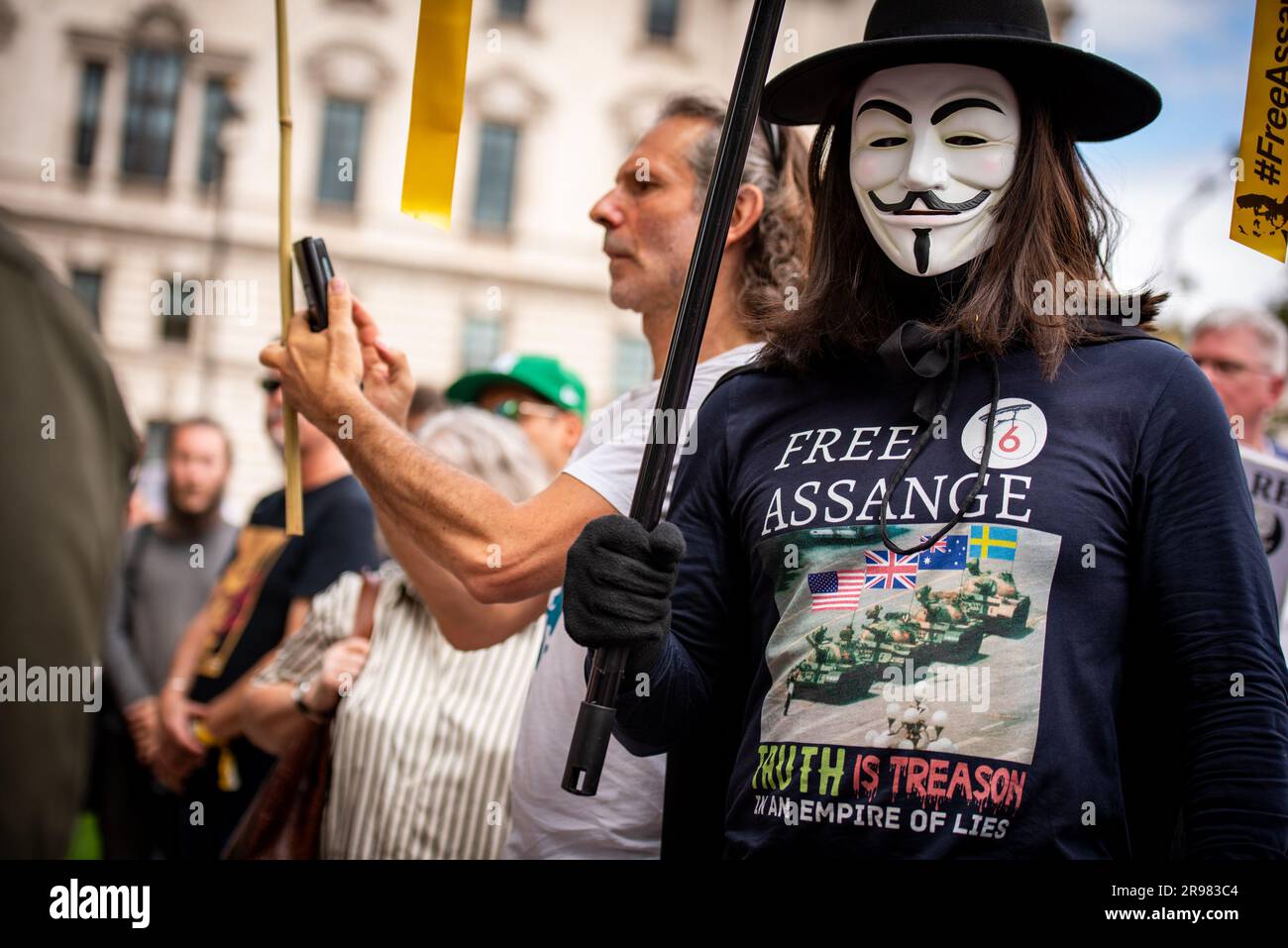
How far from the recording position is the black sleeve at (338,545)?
425 cm

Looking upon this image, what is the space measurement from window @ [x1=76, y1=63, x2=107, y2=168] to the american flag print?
87.5ft

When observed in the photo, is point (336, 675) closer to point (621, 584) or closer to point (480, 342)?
point (621, 584)

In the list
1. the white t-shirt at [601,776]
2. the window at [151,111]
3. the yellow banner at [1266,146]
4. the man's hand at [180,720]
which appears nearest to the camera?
the yellow banner at [1266,146]

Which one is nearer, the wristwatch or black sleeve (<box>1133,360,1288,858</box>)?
black sleeve (<box>1133,360,1288,858</box>)

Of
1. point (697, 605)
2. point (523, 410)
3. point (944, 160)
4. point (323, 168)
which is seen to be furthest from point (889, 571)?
point (323, 168)

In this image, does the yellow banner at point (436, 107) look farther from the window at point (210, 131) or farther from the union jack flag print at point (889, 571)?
the window at point (210, 131)

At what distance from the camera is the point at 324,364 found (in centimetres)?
247

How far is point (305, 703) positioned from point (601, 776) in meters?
1.10

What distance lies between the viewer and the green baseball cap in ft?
15.4

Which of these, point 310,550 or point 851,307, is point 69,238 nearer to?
point 310,550

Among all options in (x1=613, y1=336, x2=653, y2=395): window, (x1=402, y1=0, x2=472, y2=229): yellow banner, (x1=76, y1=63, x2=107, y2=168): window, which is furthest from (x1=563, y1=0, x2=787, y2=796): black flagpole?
(x1=76, y1=63, x2=107, y2=168): window

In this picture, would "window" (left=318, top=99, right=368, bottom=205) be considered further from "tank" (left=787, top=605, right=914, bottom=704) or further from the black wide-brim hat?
"tank" (left=787, top=605, right=914, bottom=704)
